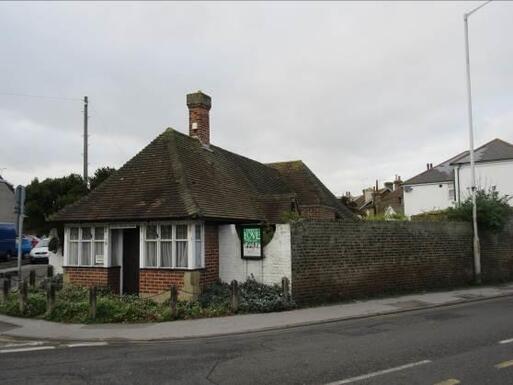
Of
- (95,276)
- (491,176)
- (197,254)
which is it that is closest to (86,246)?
(95,276)

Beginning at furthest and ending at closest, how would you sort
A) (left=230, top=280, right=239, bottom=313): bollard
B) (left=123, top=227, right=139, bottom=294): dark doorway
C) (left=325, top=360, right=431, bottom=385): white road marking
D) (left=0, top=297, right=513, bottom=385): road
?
(left=123, top=227, right=139, bottom=294): dark doorway, (left=230, top=280, right=239, bottom=313): bollard, (left=0, top=297, right=513, bottom=385): road, (left=325, top=360, right=431, bottom=385): white road marking

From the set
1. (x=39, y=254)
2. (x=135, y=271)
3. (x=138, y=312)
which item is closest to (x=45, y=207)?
(x=39, y=254)

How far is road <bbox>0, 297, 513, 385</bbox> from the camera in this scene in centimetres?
704

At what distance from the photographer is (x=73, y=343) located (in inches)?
402

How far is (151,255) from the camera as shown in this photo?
15531 mm

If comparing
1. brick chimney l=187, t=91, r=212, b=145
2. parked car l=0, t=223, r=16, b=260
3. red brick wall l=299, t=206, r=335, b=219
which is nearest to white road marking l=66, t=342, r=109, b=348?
brick chimney l=187, t=91, r=212, b=145

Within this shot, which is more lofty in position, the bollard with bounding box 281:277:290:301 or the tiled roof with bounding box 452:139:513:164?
the tiled roof with bounding box 452:139:513:164

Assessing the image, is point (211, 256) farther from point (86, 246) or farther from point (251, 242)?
point (86, 246)

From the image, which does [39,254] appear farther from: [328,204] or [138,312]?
[138,312]

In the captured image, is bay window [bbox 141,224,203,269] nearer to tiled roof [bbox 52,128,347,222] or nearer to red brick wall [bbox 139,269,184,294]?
red brick wall [bbox 139,269,184,294]

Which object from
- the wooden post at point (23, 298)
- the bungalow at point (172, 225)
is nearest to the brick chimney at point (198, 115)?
the bungalow at point (172, 225)

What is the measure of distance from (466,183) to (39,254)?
29520 millimetres

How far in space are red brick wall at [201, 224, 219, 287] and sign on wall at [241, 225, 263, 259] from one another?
3.14ft

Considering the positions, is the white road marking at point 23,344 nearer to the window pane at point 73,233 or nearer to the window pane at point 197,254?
the window pane at point 197,254
